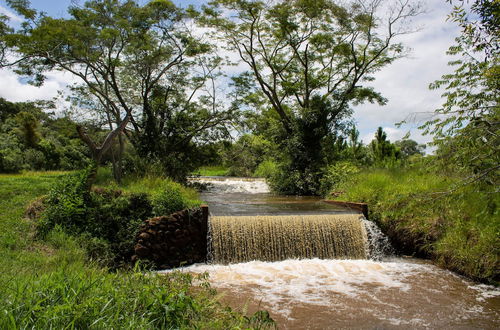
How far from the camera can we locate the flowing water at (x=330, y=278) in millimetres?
5168

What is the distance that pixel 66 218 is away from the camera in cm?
768

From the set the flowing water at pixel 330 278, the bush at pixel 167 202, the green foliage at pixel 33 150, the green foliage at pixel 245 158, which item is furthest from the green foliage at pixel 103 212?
the green foliage at pixel 245 158

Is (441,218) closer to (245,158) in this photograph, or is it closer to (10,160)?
(10,160)

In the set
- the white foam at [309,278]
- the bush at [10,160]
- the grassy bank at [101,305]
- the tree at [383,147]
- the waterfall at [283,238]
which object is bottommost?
the white foam at [309,278]

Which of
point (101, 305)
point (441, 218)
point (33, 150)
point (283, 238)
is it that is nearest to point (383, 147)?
point (441, 218)

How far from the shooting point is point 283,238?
27.8 feet

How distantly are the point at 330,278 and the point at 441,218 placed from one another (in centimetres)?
313

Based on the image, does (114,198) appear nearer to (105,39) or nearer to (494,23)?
(105,39)

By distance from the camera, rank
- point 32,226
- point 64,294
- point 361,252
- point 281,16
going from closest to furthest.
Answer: point 64,294 < point 32,226 < point 361,252 < point 281,16

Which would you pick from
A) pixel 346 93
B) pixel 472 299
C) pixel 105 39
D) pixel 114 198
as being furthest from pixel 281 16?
pixel 472 299

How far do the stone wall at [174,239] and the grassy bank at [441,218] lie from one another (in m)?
4.09

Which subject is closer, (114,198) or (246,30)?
(114,198)

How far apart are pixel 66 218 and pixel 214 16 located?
41.9 ft

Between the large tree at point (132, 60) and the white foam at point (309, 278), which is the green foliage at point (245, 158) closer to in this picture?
the large tree at point (132, 60)
